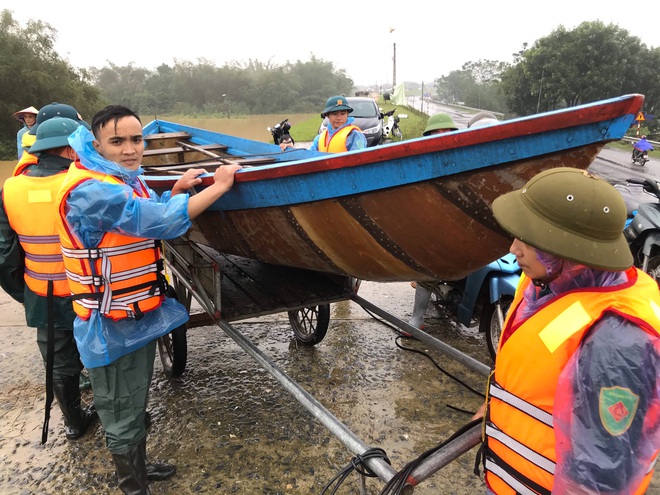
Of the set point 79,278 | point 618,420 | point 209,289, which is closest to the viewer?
point 618,420

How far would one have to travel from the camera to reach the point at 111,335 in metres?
1.97

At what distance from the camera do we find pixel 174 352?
125 inches

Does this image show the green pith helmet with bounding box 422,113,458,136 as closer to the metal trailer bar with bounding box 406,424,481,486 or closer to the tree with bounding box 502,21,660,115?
the metal trailer bar with bounding box 406,424,481,486

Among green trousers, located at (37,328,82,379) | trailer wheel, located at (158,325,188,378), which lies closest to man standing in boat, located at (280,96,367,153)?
trailer wheel, located at (158,325,188,378)

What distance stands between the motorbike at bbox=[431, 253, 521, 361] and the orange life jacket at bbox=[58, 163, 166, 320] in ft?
7.30

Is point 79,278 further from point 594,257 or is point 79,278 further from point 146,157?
point 146,157

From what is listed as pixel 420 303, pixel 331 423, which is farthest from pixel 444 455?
pixel 420 303

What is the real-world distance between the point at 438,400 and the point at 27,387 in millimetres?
3038

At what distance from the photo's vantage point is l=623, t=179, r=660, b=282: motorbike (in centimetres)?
404

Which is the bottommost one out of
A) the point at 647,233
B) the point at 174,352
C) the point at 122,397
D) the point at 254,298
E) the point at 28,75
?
the point at 174,352

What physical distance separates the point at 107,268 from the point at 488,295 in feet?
9.05

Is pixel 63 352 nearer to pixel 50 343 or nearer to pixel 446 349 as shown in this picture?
pixel 50 343

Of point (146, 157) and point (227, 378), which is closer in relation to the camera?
point (227, 378)

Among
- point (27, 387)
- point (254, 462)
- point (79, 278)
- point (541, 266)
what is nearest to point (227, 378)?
point (254, 462)
